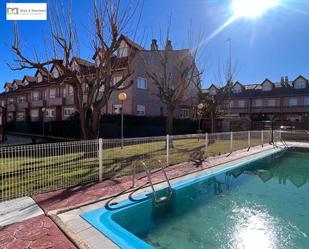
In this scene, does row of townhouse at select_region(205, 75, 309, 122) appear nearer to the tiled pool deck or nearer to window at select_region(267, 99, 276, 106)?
window at select_region(267, 99, 276, 106)

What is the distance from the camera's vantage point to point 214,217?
6797 millimetres

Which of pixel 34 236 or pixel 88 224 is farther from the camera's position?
pixel 88 224

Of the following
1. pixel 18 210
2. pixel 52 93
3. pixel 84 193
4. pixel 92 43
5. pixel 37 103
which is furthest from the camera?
pixel 37 103

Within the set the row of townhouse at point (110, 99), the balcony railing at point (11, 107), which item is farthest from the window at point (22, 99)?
the balcony railing at point (11, 107)

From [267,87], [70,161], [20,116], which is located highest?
[267,87]

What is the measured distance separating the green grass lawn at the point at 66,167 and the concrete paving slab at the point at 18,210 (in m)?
0.40

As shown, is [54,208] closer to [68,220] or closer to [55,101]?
[68,220]

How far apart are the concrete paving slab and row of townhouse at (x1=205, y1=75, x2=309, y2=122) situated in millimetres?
41252

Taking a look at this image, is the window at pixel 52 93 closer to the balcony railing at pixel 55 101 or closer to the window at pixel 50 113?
the balcony railing at pixel 55 101

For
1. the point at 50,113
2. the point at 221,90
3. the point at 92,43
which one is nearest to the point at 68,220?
the point at 92,43

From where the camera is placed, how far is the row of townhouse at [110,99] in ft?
83.6

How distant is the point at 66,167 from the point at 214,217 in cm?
453

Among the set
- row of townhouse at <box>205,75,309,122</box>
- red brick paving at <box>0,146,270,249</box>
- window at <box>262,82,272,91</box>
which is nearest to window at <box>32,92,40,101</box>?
row of townhouse at <box>205,75,309,122</box>

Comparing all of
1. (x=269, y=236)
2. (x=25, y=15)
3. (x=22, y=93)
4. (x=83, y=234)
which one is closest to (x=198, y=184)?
(x=269, y=236)
